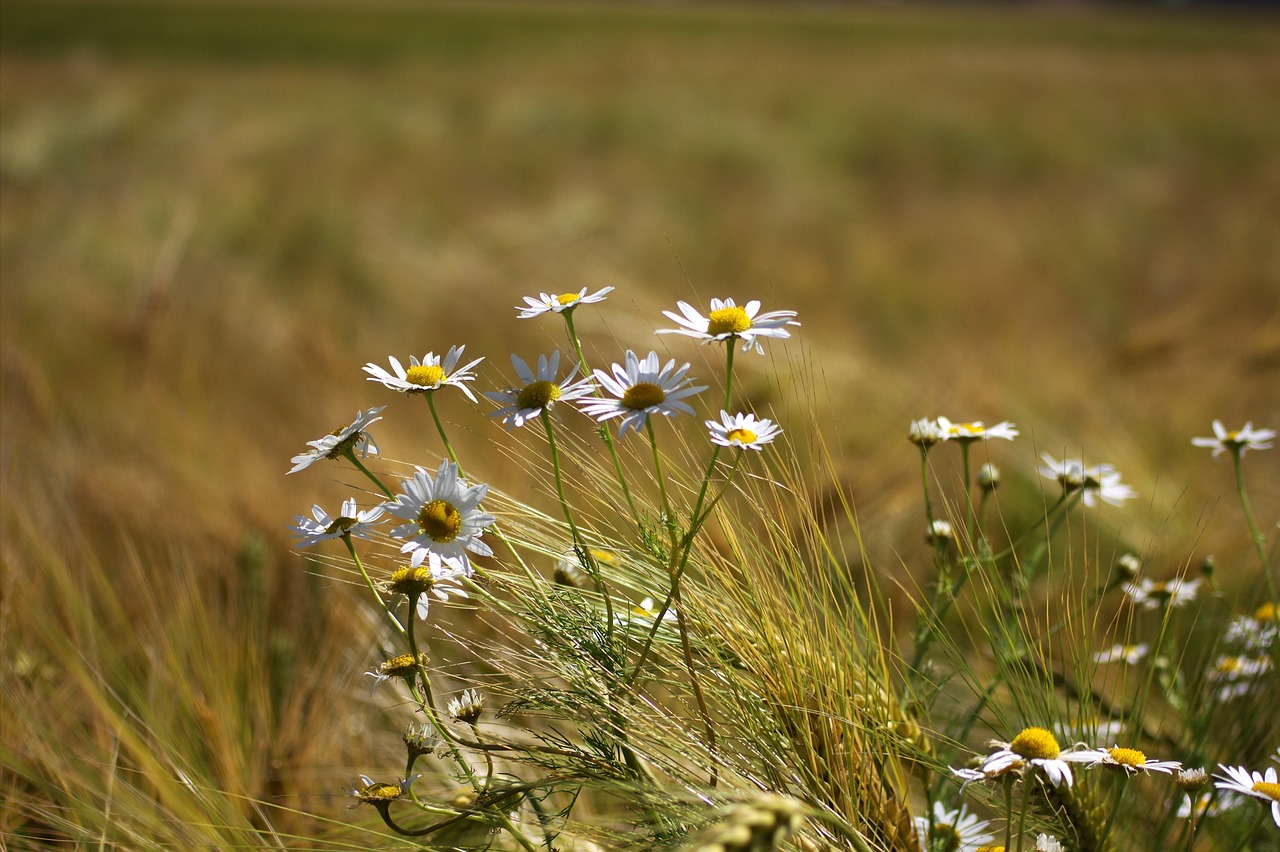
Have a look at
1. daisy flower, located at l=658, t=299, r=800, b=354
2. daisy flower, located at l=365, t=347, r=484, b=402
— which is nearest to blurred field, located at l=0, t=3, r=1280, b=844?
daisy flower, located at l=365, t=347, r=484, b=402

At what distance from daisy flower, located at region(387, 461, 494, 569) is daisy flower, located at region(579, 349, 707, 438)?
0.45 ft

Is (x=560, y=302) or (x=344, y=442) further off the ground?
(x=560, y=302)

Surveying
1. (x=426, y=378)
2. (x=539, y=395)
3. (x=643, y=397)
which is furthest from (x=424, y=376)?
(x=643, y=397)

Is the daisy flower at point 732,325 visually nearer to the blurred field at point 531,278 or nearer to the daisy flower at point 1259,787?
the blurred field at point 531,278

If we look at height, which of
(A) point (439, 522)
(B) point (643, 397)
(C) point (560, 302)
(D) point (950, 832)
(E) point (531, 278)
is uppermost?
(E) point (531, 278)

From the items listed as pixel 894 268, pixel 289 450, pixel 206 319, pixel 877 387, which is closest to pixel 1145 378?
pixel 877 387

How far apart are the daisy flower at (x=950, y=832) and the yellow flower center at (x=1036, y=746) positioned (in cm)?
18

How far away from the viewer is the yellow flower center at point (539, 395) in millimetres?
891

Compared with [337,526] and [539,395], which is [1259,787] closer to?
[539,395]

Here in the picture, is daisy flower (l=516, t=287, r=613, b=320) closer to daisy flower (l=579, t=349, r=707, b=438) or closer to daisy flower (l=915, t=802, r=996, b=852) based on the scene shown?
daisy flower (l=579, t=349, r=707, b=438)

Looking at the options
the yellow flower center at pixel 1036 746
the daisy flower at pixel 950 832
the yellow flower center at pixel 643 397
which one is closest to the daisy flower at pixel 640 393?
the yellow flower center at pixel 643 397

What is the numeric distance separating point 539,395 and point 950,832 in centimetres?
67

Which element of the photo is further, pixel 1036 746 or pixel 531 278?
pixel 531 278

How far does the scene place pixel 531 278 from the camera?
4.61 metres
